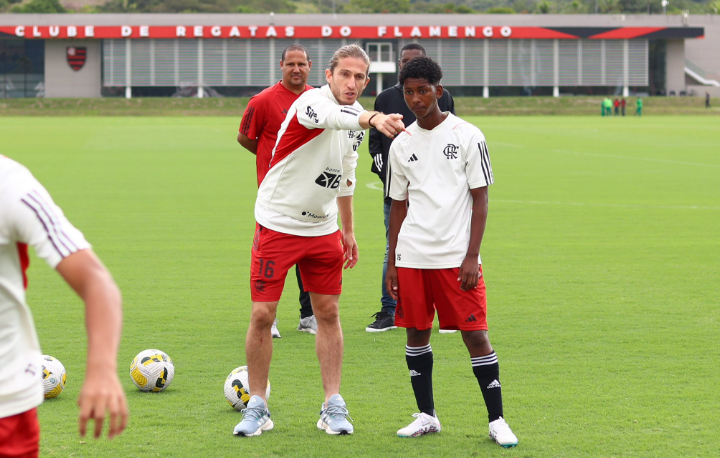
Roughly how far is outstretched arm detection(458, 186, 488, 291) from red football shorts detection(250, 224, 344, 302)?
3.11ft

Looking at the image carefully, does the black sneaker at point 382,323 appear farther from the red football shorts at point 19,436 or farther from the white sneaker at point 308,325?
the red football shorts at point 19,436

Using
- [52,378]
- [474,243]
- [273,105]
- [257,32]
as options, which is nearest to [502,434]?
[474,243]

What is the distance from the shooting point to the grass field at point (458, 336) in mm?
5117

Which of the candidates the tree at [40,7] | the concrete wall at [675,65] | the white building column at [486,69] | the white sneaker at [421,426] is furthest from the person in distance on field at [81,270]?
the tree at [40,7]

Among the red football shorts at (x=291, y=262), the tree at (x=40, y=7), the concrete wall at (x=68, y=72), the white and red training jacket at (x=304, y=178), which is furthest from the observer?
the tree at (x=40, y=7)

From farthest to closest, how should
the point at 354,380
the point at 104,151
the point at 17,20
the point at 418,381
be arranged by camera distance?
the point at 17,20
the point at 104,151
the point at 354,380
the point at 418,381

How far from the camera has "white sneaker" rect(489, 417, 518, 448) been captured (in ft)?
16.1

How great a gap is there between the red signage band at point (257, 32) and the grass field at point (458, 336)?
65786mm

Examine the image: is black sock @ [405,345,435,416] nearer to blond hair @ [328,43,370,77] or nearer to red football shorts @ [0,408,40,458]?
blond hair @ [328,43,370,77]

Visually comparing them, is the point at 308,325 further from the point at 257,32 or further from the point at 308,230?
the point at 257,32

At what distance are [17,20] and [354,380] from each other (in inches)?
3346

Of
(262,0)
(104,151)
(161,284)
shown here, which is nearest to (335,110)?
(161,284)

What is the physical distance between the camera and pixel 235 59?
273 ft

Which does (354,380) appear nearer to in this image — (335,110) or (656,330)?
(335,110)
